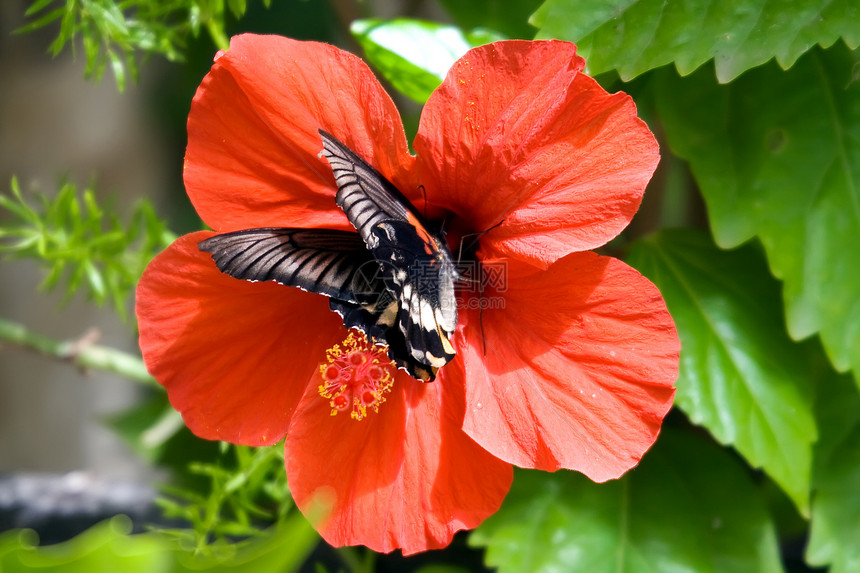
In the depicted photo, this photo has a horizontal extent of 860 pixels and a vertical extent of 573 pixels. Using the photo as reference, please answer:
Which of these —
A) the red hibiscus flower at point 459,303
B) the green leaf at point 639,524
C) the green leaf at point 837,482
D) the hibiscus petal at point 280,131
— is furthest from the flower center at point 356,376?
the green leaf at point 837,482

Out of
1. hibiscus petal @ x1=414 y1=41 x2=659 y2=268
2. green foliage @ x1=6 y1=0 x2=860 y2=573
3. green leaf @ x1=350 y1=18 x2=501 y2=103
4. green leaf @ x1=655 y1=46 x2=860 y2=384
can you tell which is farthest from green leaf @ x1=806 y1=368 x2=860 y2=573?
green leaf @ x1=350 y1=18 x2=501 y2=103

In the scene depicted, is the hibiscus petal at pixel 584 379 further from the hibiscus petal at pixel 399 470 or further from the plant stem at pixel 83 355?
the plant stem at pixel 83 355

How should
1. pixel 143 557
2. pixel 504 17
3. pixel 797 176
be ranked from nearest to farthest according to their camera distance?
pixel 143 557, pixel 797 176, pixel 504 17

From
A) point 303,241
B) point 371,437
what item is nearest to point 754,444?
point 371,437

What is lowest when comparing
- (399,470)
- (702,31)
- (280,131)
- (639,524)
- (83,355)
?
(83,355)

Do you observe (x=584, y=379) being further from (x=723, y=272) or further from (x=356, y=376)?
(x=723, y=272)

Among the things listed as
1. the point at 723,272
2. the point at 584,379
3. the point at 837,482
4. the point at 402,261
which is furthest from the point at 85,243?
the point at 837,482
